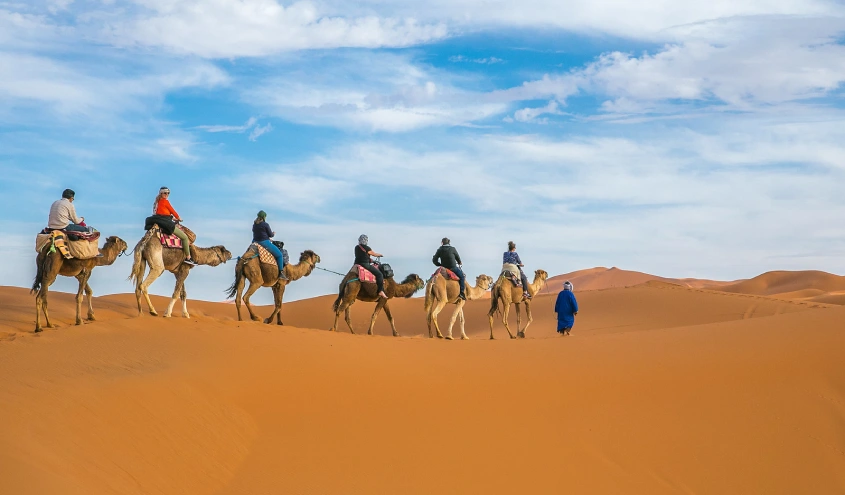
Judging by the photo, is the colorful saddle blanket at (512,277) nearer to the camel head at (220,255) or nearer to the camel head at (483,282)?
the camel head at (483,282)

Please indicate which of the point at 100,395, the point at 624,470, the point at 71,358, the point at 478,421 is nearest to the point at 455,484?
the point at 478,421

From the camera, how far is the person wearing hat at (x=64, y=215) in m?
18.9

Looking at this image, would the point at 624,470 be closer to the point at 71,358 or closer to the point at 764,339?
the point at 764,339

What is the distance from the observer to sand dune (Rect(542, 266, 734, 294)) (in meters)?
85.7

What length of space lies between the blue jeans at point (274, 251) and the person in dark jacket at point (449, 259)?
395 cm

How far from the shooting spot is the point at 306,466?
41.3 ft

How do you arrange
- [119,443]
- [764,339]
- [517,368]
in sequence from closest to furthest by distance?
[119,443] → [517,368] → [764,339]

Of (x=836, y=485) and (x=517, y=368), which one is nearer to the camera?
(x=836, y=485)

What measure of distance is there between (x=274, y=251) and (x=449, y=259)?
445cm

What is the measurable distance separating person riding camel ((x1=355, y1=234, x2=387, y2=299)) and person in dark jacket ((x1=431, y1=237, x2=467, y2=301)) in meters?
1.63

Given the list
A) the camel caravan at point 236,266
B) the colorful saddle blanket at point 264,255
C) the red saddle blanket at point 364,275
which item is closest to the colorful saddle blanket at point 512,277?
the camel caravan at point 236,266

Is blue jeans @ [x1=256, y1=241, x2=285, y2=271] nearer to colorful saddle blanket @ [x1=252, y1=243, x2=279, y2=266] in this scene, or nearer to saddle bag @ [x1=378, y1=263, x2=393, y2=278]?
colorful saddle blanket @ [x1=252, y1=243, x2=279, y2=266]

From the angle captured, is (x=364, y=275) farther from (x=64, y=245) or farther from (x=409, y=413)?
(x=409, y=413)

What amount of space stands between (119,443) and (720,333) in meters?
12.7
